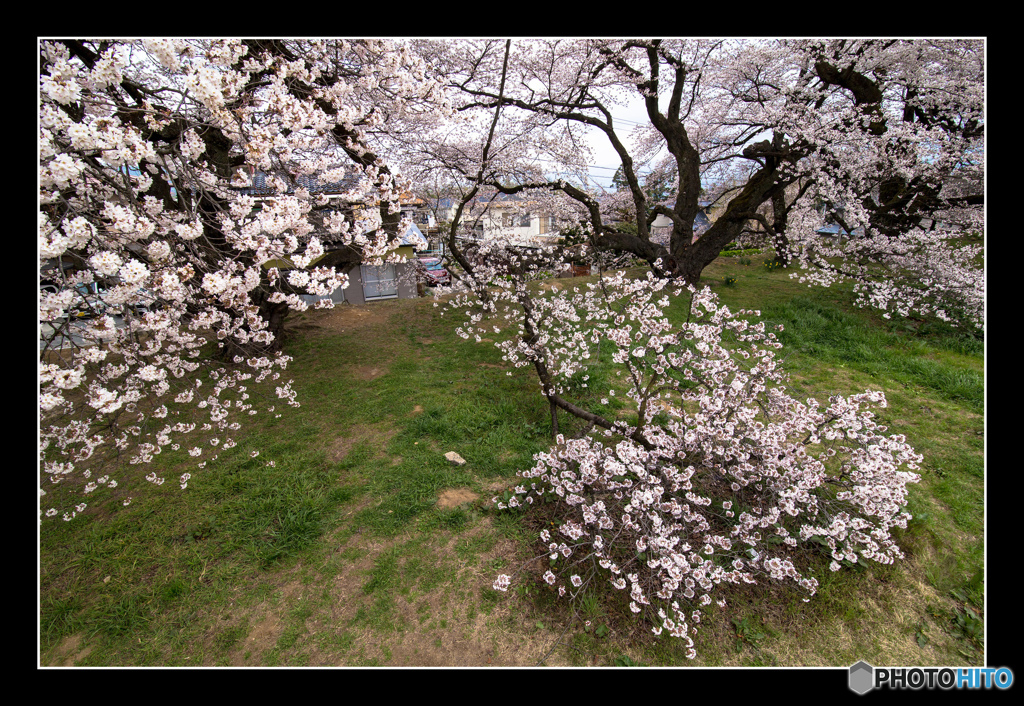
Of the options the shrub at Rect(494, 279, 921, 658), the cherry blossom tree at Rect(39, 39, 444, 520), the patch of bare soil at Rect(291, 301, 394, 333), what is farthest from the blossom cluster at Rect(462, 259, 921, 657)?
the patch of bare soil at Rect(291, 301, 394, 333)

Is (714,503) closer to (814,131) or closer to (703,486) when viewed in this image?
(703,486)

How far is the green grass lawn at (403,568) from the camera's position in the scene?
2.51m

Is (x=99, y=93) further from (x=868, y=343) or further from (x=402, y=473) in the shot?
(x=868, y=343)

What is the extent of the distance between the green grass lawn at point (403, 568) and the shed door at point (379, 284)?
878 centimetres

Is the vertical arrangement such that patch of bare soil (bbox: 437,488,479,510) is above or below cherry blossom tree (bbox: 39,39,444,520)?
below

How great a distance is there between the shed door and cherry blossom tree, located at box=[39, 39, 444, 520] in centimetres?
800

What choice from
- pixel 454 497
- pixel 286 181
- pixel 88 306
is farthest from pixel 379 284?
pixel 454 497

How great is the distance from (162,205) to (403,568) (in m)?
3.77

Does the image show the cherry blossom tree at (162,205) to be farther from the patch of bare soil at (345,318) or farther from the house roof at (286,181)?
the patch of bare soil at (345,318)

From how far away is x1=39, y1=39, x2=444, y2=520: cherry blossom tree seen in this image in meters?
2.49

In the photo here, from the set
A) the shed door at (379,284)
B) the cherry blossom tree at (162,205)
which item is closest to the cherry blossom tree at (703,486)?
the cherry blossom tree at (162,205)

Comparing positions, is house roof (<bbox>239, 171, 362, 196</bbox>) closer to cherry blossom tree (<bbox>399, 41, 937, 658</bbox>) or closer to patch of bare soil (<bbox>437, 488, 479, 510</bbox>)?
cherry blossom tree (<bbox>399, 41, 937, 658</bbox>)

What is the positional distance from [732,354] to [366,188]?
5.68 meters

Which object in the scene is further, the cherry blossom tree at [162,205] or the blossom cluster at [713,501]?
the blossom cluster at [713,501]
